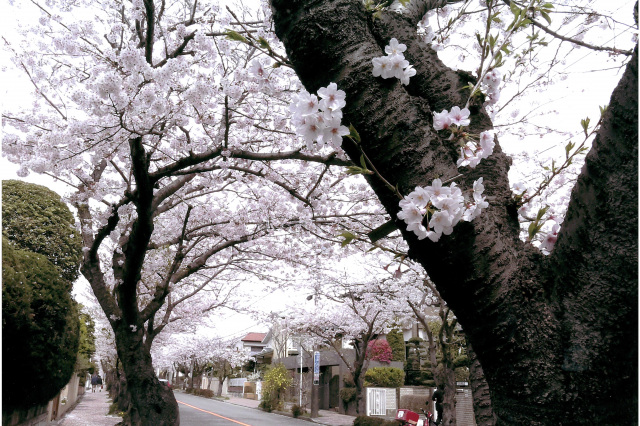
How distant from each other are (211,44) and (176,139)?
1482 millimetres

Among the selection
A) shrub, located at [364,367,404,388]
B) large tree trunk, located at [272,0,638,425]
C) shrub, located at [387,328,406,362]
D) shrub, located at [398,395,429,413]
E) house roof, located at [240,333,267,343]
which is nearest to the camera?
large tree trunk, located at [272,0,638,425]

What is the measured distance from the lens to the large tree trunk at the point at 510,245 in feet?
3.23

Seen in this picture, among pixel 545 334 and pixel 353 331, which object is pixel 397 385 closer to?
pixel 353 331

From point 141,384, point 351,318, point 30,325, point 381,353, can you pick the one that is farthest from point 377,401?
point 30,325

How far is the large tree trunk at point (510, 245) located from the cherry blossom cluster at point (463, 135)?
38 millimetres

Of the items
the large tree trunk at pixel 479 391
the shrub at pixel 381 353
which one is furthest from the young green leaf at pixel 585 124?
the shrub at pixel 381 353

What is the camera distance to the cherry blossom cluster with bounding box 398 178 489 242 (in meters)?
1.08

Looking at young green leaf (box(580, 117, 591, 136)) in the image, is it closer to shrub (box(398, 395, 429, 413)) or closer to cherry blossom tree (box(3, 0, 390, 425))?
cherry blossom tree (box(3, 0, 390, 425))

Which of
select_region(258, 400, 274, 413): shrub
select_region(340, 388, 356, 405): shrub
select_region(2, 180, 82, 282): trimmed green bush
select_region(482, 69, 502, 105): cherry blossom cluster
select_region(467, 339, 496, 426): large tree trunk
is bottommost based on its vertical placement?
select_region(258, 400, 274, 413): shrub

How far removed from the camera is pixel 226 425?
16.2 metres

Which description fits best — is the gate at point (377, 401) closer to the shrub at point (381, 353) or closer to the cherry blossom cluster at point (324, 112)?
the shrub at point (381, 353)

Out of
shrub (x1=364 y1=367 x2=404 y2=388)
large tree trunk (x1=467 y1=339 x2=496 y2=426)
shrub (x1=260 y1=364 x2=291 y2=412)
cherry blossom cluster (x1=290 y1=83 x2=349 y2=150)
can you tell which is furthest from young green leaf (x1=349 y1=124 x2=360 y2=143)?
shrub (x1=260 y1=364 x2=291 y2=412)

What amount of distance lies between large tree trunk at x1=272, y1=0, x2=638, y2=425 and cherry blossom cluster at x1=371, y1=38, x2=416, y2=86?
31 millimetres

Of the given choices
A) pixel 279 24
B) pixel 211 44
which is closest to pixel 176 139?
pixel 211 44
